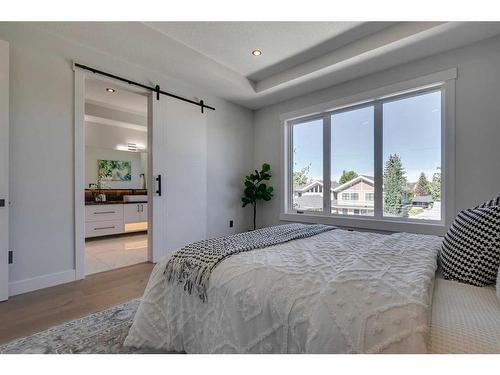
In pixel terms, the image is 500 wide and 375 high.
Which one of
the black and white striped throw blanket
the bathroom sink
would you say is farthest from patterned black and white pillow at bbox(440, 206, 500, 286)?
the bathroom sink

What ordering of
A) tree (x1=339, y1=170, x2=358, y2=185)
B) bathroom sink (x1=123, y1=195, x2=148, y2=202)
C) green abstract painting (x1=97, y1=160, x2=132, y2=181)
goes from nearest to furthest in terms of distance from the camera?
tree (x1=339, y1=170, x2=358, y2=185) < bathroom sink (x1=123, y1=195, x2=148, y2=202) < green abstract painting (x1=97, y1=160, x2=132, y2=181)

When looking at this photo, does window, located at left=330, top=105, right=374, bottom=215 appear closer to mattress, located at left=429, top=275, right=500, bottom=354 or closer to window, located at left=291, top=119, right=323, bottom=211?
window, located at left=291, top=119, right=323, bottom=211

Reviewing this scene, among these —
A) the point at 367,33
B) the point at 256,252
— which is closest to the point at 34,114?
the point at 256,252

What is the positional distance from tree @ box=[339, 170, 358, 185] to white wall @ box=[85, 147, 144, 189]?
446cm

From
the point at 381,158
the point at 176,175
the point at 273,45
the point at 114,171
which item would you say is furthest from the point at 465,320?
the point at 114,171

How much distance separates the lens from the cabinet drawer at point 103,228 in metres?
4.44

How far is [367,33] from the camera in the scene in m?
2.60

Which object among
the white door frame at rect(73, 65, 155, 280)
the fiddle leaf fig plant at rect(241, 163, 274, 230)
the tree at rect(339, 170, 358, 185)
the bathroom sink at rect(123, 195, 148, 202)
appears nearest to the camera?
the white door frame at rect(73, 65, 155, 280)

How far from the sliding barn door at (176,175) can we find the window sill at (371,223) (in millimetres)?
1461

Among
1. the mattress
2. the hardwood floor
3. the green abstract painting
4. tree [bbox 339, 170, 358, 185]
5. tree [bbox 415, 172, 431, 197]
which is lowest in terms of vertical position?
the hardwood floor

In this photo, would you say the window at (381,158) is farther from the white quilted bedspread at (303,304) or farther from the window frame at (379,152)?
the white quilted bedspread at (303,304)

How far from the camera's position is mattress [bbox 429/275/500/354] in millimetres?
698
